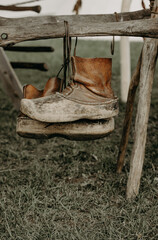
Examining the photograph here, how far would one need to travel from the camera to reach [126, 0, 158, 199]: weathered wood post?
205cm

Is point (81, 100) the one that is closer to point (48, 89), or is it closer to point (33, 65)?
point (48, 89)

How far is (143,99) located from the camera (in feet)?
6.82

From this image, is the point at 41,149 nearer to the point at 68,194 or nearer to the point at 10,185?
the point at 10,185

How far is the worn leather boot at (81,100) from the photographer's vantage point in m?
1.86

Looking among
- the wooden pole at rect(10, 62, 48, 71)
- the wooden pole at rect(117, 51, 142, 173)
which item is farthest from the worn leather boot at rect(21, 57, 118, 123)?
the wooden pole at rect(10, 62, 48, 71)

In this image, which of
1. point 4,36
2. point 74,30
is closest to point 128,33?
point 74,30

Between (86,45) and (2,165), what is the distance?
Answer: 785 cm

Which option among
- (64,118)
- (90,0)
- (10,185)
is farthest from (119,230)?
(90,0)

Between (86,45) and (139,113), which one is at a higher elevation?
(139,113)

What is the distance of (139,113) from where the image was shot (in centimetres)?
210

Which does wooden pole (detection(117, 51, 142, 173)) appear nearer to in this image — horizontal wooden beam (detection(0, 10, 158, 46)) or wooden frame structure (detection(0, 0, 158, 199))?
wooden frame structure (detection(0, 0, 158, 199))

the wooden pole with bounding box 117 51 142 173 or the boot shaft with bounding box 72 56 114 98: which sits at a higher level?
the boot shaft with bounding box 72 56 114 98

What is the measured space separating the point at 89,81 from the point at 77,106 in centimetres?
20

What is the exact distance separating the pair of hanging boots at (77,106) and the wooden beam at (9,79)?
1.82 metres
